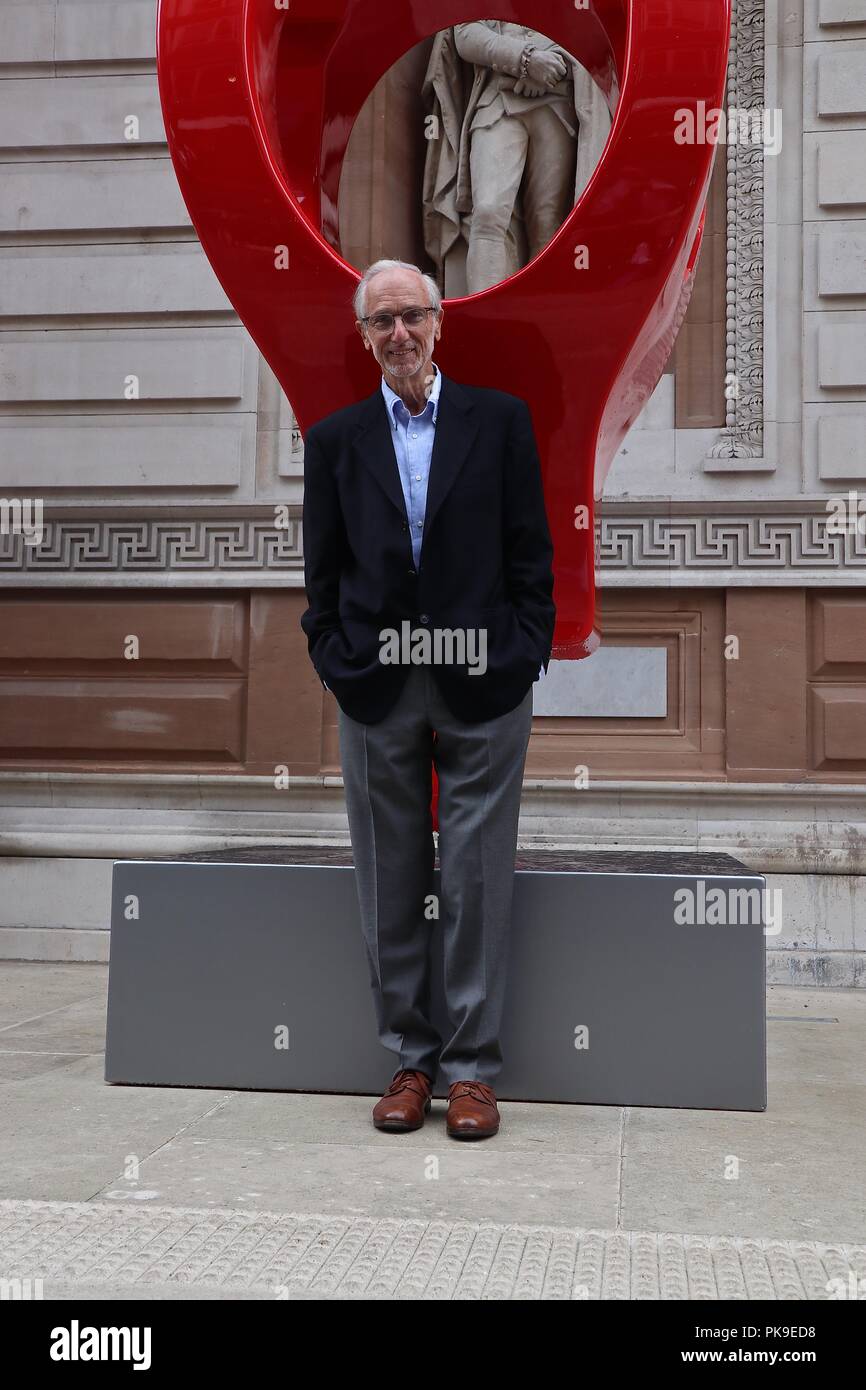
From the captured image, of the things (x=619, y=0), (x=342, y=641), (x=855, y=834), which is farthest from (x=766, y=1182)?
(x=855, y=834)

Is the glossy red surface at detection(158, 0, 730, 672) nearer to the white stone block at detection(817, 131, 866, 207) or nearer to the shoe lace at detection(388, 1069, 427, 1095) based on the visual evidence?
the shoe lace at detection(388, 1069, 427, 1095)

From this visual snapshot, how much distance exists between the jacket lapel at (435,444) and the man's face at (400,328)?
0.31 feet

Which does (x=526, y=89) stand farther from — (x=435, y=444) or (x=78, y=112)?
(x=435, y=444)

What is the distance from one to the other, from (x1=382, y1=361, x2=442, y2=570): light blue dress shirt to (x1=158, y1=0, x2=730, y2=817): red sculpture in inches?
9.8

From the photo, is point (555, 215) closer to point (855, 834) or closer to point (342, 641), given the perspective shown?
point (855, 834)

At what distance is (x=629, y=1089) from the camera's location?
3.03 metres

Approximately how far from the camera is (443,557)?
280 cm

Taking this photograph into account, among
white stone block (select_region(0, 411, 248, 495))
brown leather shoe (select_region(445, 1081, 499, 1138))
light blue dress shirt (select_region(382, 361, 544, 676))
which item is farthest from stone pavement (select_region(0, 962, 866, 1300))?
white stone block (select_region(0, 411, 248, 495))

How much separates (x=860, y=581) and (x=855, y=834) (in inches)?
40.1

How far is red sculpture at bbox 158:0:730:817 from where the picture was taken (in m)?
2.89

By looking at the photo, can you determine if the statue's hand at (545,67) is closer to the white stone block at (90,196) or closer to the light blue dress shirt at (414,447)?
the white stone block at (90,196)

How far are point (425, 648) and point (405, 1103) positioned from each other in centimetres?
93

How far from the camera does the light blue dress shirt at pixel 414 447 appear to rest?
287cm

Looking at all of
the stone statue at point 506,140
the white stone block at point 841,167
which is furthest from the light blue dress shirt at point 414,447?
the white stone block at point 841,167
